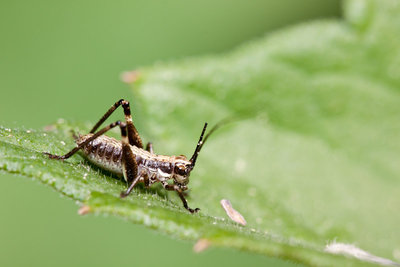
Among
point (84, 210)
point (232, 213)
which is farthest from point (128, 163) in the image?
point (84, 210)

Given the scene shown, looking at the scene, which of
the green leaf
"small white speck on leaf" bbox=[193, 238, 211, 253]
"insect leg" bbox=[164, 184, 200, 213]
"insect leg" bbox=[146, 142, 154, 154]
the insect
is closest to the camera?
"small white speck on leaf" bbox=[193, 238, 211, 253]

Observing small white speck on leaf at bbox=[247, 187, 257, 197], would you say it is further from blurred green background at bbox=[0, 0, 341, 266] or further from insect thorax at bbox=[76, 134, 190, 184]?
blurred green background at bbox=[0, 0, 341, 266]

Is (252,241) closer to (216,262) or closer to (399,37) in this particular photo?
(399,37)

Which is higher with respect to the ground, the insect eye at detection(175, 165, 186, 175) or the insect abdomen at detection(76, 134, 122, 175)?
the insect eye at detection(175, 165, 186, 175)

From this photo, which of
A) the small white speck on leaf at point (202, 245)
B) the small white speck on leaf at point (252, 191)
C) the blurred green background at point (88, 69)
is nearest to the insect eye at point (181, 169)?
the small white speck on leaf at point (252, 191)

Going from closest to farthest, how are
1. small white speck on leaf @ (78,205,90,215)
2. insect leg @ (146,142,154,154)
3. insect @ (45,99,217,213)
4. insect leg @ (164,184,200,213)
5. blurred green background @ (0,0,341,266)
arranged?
small white speck on leaf @ (78,205,90,215) → insect leg @ (164,184,200,213) → insect @ (45,99,217,213) → insect leg @ (146,142,154,154) → blurred green background @ (0,0,341,266)

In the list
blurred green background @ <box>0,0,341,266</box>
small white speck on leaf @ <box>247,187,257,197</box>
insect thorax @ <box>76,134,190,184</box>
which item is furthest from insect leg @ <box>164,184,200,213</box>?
blurred green background @ <box>0,0,341,266</box>

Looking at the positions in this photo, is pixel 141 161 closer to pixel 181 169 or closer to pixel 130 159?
pixel 130 159

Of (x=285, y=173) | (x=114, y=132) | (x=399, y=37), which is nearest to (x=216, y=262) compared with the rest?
(x=285, y=173)
